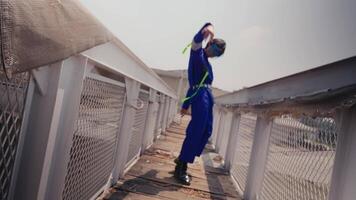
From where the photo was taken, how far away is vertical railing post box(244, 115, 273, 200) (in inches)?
108

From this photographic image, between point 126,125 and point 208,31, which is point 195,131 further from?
point 208,31

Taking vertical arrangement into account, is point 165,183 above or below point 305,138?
below

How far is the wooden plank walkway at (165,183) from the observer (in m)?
2.73

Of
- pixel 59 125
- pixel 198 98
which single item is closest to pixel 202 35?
pixel 198 98

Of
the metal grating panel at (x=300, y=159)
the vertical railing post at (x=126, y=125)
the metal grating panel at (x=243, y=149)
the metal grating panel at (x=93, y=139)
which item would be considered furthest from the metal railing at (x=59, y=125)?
the metal grating panel at (x=243, y=149)

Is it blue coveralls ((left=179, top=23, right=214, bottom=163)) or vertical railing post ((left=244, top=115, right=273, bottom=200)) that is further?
blue coveralls ((left=179, top=23, right=214, bottom=163))

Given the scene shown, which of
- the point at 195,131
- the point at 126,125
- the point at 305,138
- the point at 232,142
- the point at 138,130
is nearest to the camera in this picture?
the point at 305,138

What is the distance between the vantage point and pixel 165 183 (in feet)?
10.5

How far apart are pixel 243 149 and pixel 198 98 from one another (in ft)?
2.83

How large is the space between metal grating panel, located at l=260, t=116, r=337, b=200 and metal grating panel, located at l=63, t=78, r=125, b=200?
125 centimetres

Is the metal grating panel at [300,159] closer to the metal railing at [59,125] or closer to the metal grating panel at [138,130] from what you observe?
the metal railing at [59,125]

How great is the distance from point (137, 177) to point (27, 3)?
8.89ft

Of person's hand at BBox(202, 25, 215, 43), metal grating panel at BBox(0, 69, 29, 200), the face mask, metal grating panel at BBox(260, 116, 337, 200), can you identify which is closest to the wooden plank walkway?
metal grating panel at BBox(260, 116, 337, 200)

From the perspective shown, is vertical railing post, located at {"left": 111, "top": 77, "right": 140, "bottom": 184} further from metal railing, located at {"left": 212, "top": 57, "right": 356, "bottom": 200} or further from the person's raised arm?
metal railing, located at {"left": 212, "top": 57, "right": 356, "bottom": 200}
